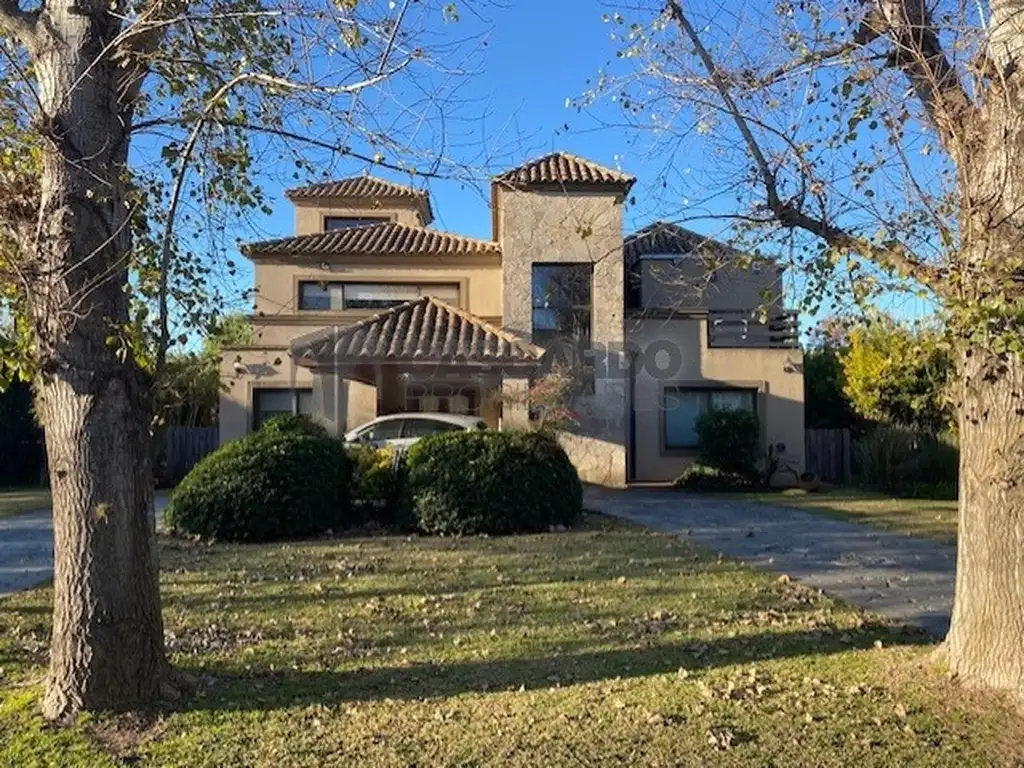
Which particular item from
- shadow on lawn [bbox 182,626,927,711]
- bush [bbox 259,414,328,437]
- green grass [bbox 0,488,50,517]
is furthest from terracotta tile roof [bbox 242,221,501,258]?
shadow on lawn [bbox 182,626,927,711]

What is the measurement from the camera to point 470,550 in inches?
425

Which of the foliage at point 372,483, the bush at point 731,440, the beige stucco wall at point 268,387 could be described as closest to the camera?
the foliage at point 372,483

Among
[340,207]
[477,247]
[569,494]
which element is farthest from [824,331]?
[340,207]

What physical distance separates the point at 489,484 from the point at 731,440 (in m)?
9.32

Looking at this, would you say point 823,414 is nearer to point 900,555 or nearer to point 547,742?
point 900,555

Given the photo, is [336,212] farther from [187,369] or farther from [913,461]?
[187,369]

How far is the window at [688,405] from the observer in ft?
70.6

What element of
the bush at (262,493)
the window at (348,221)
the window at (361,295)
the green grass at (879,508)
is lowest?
the green grass at (879,508)

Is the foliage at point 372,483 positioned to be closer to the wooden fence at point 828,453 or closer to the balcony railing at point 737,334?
the balcony railing at point 737,334

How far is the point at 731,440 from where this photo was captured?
787 inches

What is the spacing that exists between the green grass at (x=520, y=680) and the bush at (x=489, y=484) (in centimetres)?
292

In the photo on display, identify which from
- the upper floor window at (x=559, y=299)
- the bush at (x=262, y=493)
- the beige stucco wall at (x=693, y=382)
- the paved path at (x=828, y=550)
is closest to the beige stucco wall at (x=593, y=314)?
the upper floor window at (x=559, y=299)

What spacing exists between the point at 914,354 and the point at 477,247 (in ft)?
56.1

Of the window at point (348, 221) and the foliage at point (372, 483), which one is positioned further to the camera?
the window at point (348, 221)
